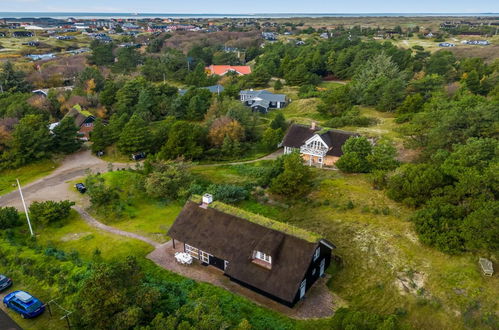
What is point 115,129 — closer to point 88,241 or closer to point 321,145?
point 88,241

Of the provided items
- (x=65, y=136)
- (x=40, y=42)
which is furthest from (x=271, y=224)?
(x=40, y=42)

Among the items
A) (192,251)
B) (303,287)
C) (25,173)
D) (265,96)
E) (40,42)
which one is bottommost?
(25,173)

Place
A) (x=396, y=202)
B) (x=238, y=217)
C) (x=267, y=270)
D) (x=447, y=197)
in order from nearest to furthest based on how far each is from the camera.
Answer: (x=267, y=270) → (x=238, y=217) → (x=447, y=197) → (x=396, y=202)

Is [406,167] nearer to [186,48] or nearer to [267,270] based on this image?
[267,270]

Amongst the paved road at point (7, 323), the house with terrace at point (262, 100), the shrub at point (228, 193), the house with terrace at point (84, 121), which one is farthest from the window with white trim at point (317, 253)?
the house with terrace at point (262, 100)

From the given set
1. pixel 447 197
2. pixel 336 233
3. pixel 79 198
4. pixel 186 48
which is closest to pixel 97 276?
pixel 336 233

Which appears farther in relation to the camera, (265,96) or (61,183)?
(265,96)
